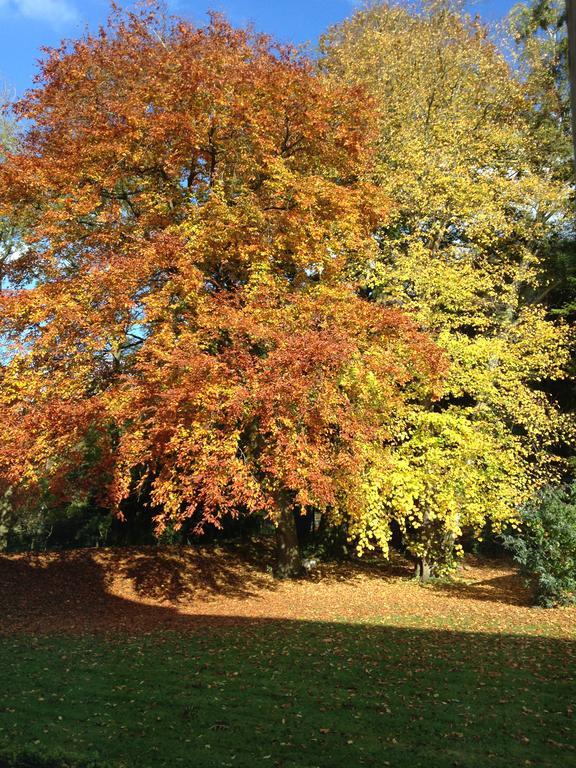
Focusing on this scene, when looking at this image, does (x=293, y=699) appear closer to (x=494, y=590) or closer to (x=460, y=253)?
(x=494, y=590)

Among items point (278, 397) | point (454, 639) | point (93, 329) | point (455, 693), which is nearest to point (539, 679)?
point (455, 693)

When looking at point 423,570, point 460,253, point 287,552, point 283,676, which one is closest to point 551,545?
point 423,570

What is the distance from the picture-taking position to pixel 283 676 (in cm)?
797

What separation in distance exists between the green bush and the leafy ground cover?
1.53 feet

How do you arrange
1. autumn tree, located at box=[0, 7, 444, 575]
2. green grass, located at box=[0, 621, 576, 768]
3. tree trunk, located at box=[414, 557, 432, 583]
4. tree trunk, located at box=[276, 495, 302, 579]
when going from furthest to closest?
tree trunk, located at box=[414, 557, 432, 583] < tree trunk, located at box=[276, 495, 302, 579] < autumn tree, located at box=[0, 7, 444, 575] < green grass, located at box=[0, 621, 576, 768]

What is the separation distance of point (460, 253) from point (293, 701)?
13.8m

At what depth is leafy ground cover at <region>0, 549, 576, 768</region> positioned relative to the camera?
5.53 metres

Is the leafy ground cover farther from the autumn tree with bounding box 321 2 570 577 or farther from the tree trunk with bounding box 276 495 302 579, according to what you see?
the autumn tree with bounding box 321 2 570 577

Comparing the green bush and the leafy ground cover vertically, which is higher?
the green bush

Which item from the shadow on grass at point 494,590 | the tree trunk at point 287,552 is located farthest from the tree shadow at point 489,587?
the tree trunk at point 287,552

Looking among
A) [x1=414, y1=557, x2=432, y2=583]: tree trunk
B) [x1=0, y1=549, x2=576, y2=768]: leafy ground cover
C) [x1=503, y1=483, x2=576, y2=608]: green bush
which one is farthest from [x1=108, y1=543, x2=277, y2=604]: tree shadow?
[x1=503, y1=483, x2=576, y2=608]: green bush

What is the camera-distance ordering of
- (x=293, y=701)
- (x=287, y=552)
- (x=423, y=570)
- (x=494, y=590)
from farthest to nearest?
(x=423, y=570) → (x=287, y=552) → (x=494, y=590) → (x=293, y=701)

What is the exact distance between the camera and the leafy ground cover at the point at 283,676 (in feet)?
18.1

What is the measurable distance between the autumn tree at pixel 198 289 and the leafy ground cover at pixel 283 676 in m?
2.38
